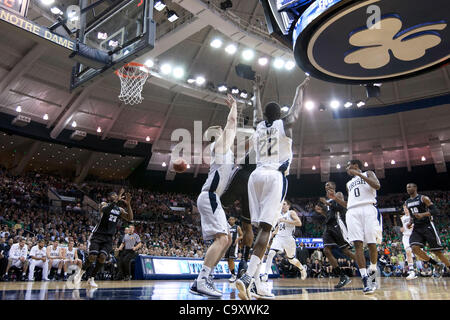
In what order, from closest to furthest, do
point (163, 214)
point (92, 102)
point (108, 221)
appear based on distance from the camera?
point (108, 221), point (92, 102), point (163, 214)

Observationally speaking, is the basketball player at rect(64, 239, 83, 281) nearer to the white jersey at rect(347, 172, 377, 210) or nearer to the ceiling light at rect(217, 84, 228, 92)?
the white jersey at rect(347, 172, 377, 210)

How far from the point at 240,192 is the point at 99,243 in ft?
10.7

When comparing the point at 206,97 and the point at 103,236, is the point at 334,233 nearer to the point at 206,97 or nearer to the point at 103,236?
the point at 103,236

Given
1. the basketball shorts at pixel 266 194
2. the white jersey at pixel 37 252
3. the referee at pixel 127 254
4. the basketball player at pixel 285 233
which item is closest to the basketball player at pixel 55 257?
the white jersey at pixel 37 252

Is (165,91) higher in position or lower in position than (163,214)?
higher

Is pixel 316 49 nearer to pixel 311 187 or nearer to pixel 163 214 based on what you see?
pixel 163 214

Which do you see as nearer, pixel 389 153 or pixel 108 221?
pixel 108 221

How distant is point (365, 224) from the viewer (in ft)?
17.5

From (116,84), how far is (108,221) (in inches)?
613

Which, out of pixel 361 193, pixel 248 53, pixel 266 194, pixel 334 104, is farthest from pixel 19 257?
pixel 334 104

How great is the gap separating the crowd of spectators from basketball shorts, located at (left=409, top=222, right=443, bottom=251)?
4621 mm

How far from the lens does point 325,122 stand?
2591cm
